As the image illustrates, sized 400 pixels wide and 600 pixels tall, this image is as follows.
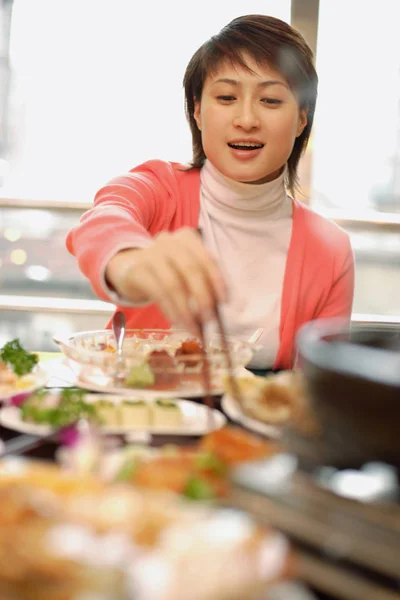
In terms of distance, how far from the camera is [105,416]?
109cm

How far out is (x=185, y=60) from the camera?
4.31 meters

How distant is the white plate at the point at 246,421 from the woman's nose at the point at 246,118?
94cm

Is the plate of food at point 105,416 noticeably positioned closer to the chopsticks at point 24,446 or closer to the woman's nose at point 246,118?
the chopsticks at point 24,446

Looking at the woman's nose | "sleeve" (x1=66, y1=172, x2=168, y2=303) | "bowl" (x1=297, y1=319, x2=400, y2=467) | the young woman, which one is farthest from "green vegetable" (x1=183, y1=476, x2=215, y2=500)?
the woman's nose

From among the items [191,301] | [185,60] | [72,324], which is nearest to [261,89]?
[191,301]

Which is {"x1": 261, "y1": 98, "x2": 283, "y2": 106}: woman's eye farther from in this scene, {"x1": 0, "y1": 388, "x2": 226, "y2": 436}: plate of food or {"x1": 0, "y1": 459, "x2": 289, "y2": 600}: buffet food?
{"x1": 0, "y1": 459, "x2": 289, "y2": 600}: buffet food

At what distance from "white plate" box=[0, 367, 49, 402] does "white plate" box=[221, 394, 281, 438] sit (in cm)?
32

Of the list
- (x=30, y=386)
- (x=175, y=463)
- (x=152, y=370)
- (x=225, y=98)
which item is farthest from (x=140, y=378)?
(x=225, y=98)

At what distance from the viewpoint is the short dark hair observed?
6.72 ft

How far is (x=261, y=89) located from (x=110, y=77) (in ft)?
8.15

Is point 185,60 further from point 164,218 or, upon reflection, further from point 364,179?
point 164,218

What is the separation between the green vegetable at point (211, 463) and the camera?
0.78 meters

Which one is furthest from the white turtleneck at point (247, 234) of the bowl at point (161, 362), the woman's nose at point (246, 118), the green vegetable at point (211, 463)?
the green vegetable at point (211, 463)

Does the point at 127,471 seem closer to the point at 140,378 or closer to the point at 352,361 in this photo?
the point at 352,361
